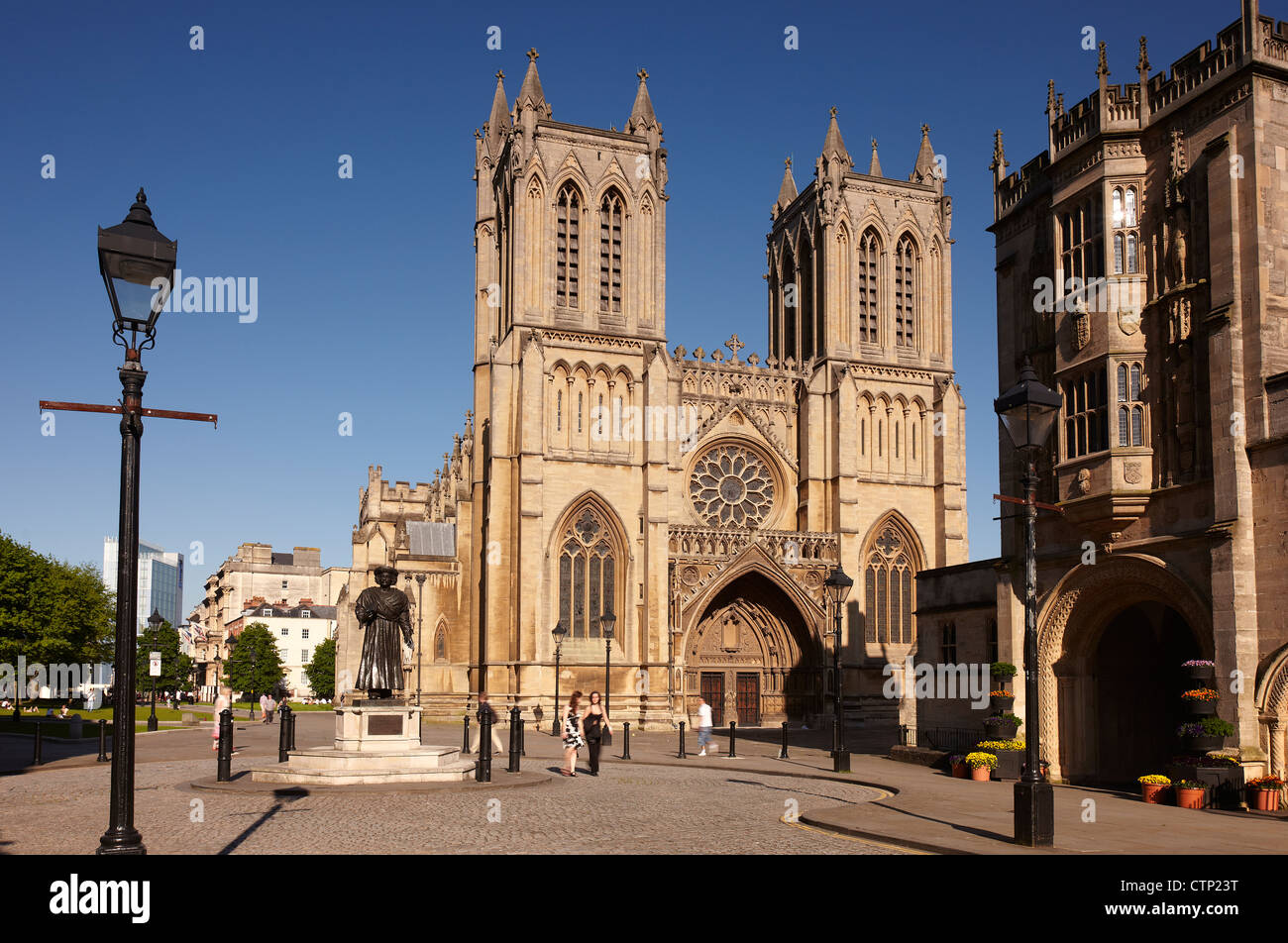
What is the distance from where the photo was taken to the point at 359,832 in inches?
541

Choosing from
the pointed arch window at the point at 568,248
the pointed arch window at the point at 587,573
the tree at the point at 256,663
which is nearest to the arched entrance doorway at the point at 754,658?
the pointed arch window at the point at 587,573

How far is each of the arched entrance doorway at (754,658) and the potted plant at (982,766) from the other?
1065 inches

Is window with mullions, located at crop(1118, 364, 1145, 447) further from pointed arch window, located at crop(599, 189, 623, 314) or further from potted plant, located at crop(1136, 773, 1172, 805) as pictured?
pointed arch window, located at crop(599, 189, 623, 314)

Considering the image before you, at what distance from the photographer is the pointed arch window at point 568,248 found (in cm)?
5016

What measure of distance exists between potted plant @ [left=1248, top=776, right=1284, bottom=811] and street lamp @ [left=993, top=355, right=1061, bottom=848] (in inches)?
237

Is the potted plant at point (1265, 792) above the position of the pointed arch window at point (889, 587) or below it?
below

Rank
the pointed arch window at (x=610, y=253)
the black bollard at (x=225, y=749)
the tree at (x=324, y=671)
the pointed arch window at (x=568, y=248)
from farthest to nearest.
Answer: the tree at (x=324, y=671) < the pointed arch window at (x=610, y=253) < the pointed arch window at (x=568, y=248) < the black bollard at (x=225, y=749)

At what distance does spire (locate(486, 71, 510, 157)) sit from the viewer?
57594 mm

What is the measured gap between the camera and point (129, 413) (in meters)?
8.32

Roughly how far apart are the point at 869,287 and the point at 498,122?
20234 mm

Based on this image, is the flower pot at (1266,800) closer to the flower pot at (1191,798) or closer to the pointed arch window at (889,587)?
the flower pot at (1191,798)

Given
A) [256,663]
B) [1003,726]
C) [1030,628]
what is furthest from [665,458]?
[256,663]

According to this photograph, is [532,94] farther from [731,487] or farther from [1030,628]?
[1030,628]
